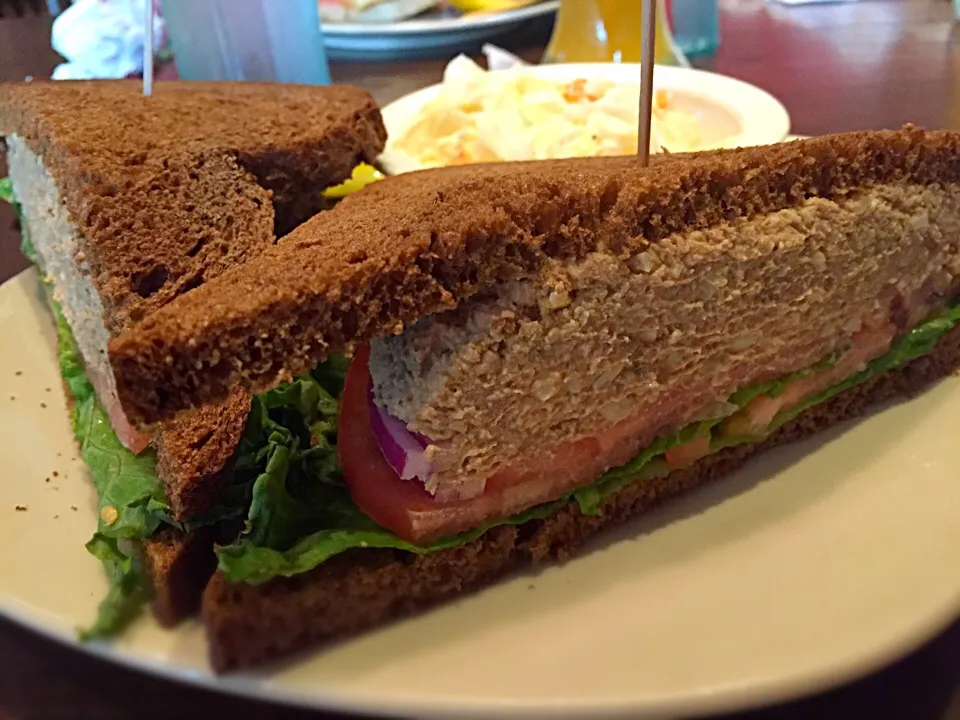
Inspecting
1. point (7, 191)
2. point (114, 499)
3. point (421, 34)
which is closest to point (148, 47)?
point (7, 191)

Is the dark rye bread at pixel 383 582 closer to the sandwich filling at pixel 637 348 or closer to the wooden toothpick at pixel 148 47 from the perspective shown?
the sandwich filling at pixel 637 348

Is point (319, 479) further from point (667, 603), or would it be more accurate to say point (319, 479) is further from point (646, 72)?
point (646, 72)

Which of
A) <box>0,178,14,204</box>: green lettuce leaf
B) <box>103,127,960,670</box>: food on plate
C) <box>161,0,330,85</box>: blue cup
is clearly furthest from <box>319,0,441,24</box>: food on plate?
<box>103,127,960,670</box>: food on plate

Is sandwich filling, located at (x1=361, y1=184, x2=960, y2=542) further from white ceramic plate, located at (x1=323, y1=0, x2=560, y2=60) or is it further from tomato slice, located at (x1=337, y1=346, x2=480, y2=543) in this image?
white ceramic plate, located at (x1=323, y1=0, x2=560, y2=60)

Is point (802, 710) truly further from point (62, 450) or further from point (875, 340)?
→ point (62, 450)

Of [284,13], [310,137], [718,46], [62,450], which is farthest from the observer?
[718,46]

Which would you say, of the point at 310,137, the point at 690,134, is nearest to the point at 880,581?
the point at 310,137

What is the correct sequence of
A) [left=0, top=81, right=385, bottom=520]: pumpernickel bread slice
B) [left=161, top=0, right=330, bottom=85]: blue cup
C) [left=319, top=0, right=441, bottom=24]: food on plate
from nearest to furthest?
[left=0, top=81, right=385, bottom=520]: pumpernickel bread slice
[left=161, top=0, right=330, bottom=85]: blue cup
[left=319, top=0, right=441, bottom=24]: food on plate

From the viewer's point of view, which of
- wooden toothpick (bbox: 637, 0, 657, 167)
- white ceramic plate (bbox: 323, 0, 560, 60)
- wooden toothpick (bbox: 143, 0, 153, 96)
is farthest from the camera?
white ceramic plate (bbox: 323, 0, 560, 60)
